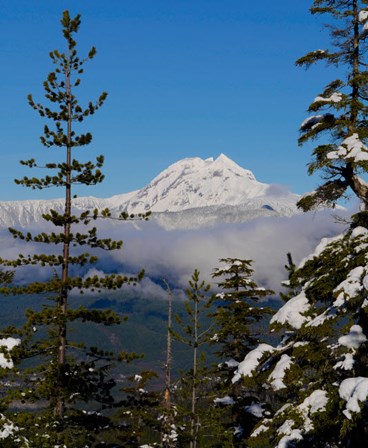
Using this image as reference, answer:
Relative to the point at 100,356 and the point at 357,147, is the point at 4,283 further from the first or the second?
the point at 357,147

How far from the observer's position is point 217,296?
2502 centimetres

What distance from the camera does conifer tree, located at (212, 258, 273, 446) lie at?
2616 centimetres

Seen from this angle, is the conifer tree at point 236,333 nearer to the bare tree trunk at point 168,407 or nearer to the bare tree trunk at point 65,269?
the bare tree trunk at point 168,407

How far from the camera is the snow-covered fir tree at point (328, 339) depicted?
8.73 metres

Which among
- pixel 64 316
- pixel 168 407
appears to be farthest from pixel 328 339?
pixel 168 407

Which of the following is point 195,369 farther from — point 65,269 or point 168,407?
point 65,269

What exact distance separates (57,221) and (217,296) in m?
9.05

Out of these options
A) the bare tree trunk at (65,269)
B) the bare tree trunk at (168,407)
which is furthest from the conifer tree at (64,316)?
the bare tree trunk at (168,407)

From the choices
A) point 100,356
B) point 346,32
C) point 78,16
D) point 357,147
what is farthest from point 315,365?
point 78,16

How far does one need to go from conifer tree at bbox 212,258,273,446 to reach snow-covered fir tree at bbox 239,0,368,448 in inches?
534

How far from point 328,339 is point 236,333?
17.7 meters

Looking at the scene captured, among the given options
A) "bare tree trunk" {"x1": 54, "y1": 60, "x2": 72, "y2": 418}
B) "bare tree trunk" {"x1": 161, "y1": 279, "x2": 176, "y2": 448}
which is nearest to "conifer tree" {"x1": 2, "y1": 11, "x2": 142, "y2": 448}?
"bare tree trunk" {"x1": 54, "y1": 60, "x2": 72, "y2": 418}

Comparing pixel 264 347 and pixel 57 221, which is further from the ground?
pixel 57 221

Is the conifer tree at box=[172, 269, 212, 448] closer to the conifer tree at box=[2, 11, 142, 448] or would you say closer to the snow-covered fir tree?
the conifer tree at box=[2, 11, 142, 448]
